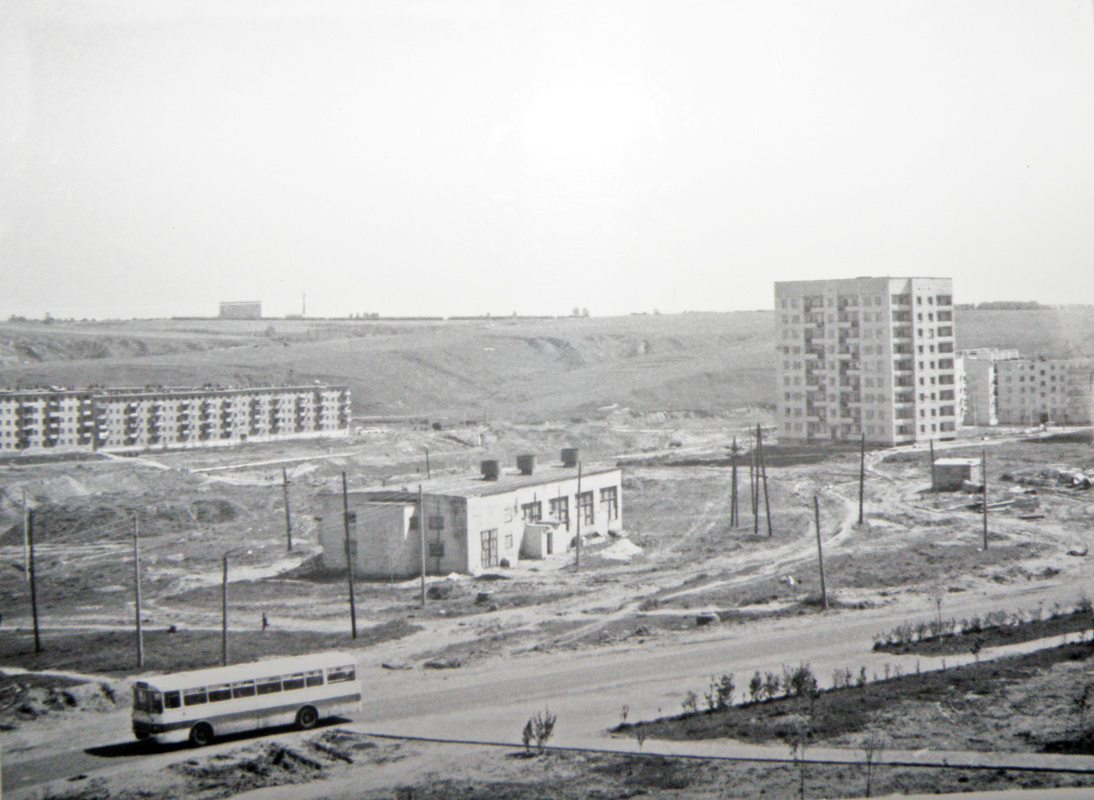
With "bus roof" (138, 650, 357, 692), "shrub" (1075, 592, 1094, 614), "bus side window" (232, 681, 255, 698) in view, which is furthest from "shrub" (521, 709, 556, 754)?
"shrub" (1075, 592, 1094, 614)

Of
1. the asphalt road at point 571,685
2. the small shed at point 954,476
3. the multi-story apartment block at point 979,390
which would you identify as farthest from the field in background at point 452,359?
the asphalt road at point 571,685

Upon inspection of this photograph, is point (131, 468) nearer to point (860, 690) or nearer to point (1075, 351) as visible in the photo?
point (860, 690)

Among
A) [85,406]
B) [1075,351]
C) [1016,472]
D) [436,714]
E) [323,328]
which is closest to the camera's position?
[436,714]

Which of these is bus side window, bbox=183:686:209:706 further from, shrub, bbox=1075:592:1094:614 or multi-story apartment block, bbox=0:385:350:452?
multi-story apartment block, bbox=0:385:350:452

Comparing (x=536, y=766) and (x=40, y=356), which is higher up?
(x=40, y=356)

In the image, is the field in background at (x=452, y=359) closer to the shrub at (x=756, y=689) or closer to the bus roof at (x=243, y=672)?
the shrub at (x=756, y=689)

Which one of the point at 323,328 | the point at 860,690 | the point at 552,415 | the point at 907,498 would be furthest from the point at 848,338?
the point at 323,328

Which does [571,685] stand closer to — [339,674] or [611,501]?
[339,674]
